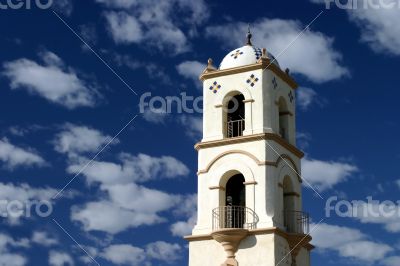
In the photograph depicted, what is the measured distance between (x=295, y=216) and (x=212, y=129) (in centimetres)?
497

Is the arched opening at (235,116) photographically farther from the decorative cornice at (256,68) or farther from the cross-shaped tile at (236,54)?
the cross-shaped tile at (236,54)

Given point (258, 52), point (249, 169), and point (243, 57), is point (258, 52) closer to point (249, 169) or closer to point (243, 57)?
point (243, 57)

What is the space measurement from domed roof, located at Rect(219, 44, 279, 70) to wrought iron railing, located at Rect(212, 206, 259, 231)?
6.25m

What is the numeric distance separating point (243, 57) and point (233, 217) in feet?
22.7

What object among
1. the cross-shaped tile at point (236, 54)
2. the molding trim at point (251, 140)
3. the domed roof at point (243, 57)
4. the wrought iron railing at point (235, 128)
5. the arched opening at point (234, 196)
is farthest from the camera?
the cross-shaped tile at point (236, 54)

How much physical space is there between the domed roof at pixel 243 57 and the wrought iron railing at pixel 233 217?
6.25m

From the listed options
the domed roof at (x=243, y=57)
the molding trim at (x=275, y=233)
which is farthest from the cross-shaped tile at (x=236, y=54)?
the molding trim at (x=275, y=233)

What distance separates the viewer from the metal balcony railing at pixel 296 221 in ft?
109

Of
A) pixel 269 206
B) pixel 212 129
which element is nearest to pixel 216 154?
pixel 212 129

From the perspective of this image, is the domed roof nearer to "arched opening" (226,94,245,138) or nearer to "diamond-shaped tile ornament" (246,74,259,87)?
"diamond-shaped tile ornament" (246,74,259,87)

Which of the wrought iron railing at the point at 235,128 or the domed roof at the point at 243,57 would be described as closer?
the wrought iron railing at the point at 235,128

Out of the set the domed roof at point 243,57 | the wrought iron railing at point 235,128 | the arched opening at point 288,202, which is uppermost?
the domed roof at point 243,57

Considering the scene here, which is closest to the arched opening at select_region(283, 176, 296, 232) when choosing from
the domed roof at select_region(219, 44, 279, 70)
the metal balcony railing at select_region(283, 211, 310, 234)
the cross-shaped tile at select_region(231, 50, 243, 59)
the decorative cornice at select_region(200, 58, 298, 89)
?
the metal balcony railing at select_region(283, 211, 310, 234)

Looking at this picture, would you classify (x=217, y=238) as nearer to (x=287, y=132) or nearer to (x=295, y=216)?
(x=295, y=216)
